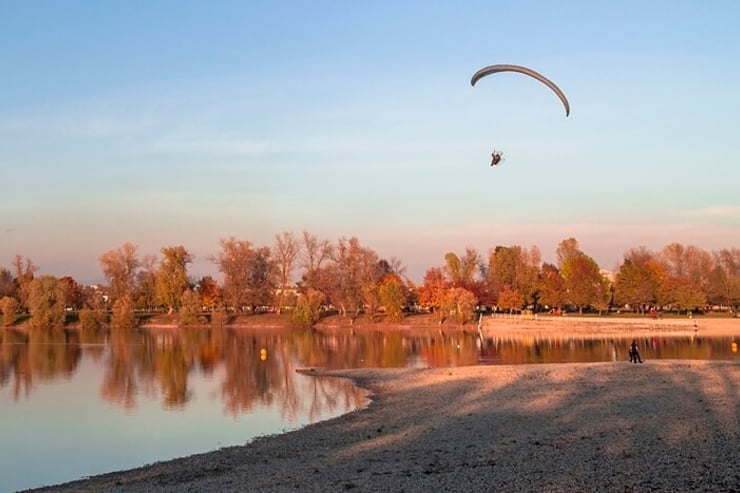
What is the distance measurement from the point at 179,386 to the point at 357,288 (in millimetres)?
66779

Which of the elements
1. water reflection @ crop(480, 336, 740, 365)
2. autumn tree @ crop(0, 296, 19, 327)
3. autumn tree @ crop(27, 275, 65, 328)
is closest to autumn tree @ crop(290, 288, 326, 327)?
autumn tree @ crop(27, 275, 65, 328)

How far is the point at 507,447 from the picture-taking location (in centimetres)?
1692

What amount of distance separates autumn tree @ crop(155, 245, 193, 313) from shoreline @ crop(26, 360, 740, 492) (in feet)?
280

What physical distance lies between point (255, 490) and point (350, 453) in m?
4.63

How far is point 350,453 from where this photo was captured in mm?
18109

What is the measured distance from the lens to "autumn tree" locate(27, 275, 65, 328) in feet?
320

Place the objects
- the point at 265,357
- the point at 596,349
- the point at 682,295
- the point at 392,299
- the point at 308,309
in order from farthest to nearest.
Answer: the point at 392,299 < the point at 308,309 < the point at 682,295 < the point at 596,349 < the point at 265,357

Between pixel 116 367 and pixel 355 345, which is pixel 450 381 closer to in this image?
pixel 116 367

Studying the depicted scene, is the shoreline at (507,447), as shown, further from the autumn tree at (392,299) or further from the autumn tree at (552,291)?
the autumn tree at (552,291)

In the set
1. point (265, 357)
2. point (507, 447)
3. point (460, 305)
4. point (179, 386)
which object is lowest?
point (179, 386)

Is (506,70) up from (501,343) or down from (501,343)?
up

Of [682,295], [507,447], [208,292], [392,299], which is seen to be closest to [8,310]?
[208,292]

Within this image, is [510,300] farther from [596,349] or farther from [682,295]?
[596,349]

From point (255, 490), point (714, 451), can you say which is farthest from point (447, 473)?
point (714, 451)
